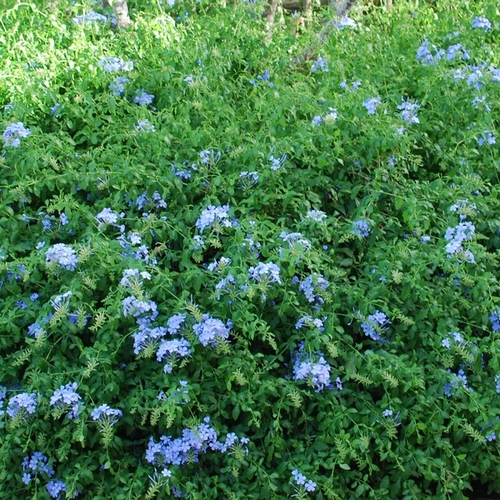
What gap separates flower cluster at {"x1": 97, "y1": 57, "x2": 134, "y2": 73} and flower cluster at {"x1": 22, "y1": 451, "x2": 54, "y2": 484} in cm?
227

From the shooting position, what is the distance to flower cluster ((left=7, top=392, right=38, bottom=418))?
3080 mm

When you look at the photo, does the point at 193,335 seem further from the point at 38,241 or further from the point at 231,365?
the point at 38,241

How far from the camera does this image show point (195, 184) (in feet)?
12.4

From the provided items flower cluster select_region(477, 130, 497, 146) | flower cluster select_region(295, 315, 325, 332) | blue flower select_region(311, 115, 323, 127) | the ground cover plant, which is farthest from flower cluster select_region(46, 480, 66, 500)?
flower cluster select_region(477, 130, 497, 146)

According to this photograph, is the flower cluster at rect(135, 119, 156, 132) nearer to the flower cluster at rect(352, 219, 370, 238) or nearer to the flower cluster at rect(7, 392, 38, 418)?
the flower cluster at rect(352, 219, 370, 238)

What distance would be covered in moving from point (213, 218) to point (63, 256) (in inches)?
26.5

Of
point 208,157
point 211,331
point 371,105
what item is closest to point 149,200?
point 208,157

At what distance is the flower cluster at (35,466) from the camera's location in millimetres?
3125

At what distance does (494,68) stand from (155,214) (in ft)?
8.06

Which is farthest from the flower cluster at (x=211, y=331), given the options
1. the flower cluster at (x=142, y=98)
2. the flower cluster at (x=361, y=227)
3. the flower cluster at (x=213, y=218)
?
the flower cluster at (x=142, y=98)

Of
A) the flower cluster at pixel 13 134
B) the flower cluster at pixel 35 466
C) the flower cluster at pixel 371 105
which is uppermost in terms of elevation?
the flower cluster at pixel 371 105

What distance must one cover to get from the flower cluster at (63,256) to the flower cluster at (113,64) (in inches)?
60.9

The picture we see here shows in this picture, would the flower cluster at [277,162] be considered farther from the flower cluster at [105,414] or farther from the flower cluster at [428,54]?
the flower cluster at [428,54]

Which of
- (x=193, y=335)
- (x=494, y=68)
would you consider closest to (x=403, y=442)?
(x=193, y=335)
